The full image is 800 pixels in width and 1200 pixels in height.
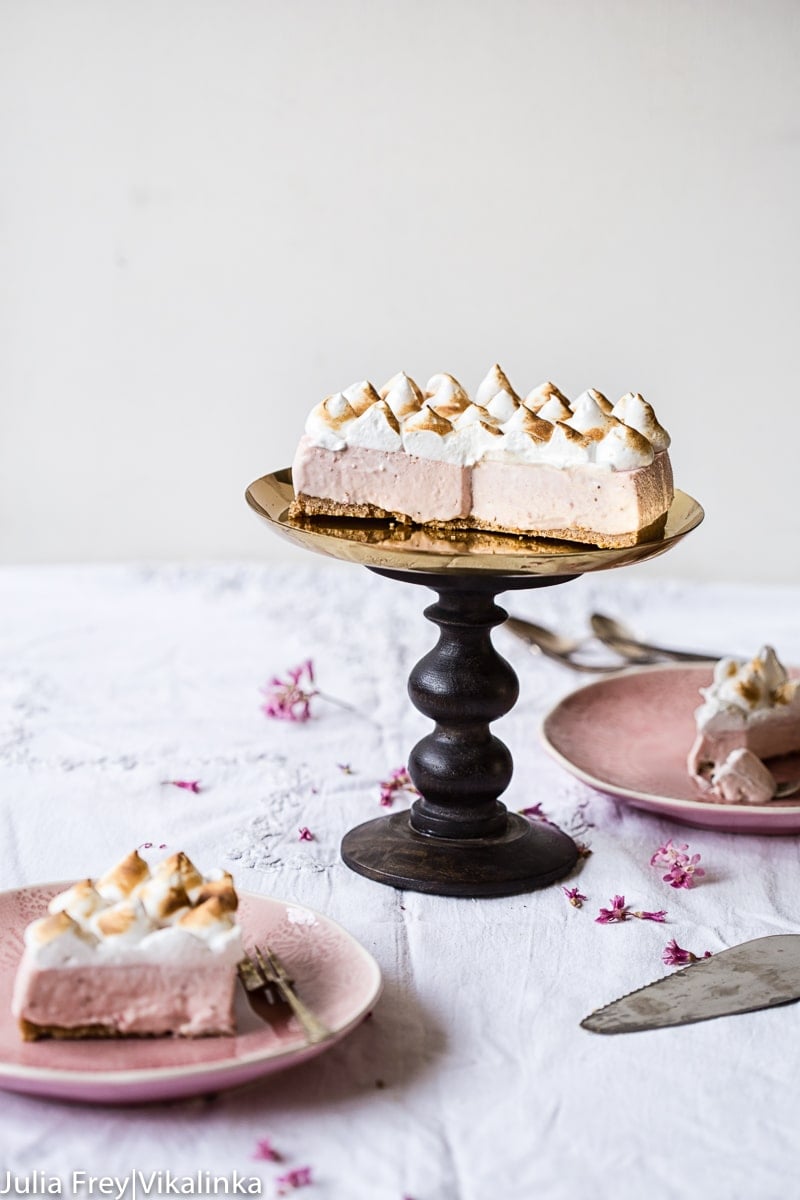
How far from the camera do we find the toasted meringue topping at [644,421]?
1591 mm

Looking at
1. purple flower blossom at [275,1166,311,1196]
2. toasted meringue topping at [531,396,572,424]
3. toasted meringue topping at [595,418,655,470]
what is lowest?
purple flower blossom at [275,1166,311,1196]

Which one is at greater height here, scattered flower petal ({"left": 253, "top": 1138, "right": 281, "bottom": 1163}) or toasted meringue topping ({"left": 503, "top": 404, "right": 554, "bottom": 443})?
toasted meringue topping ({"left": 503, "top": 404, "right": 554, "bottom": 443})

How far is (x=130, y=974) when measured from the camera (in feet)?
3.71

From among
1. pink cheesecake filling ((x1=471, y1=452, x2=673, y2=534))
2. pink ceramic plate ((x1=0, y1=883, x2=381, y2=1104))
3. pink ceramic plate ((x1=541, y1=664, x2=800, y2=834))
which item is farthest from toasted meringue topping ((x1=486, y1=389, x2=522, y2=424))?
pink ceramic plate ((x1=0, y1=883, x2=381, y2=1104))

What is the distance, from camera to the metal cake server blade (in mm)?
1255

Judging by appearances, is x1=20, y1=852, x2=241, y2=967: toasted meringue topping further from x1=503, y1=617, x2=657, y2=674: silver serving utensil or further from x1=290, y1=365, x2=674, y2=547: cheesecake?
x1=503, y1=617, x2=657, y2=674: silver serving utensil

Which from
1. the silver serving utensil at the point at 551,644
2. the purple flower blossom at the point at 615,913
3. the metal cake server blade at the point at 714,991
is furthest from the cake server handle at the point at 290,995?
the silver serving utensil at the point at 551,644

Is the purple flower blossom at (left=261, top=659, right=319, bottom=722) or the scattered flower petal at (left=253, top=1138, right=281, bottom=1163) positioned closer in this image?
the scattered flower petal at (left=253, top=1138, right=281, bottom=1163)

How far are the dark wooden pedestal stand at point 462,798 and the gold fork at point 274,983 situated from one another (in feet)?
1.06

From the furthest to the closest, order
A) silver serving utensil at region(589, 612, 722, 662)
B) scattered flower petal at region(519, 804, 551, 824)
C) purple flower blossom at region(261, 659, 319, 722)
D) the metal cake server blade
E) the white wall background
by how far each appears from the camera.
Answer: the white wall background → silver serving utensil at region(589, 612, 722, 662) → purple flower blossom at region(261, 659, 319, 722) → scattered flower petal at region(519, 804, 551, 824) → the metal cake server blade

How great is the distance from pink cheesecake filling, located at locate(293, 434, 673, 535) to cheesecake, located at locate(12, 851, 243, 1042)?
0.57 metres

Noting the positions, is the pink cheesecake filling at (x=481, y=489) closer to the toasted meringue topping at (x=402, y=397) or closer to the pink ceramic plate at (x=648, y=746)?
the toasted meringue topping at (x=402, y=397)

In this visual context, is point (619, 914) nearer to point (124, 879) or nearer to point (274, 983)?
point (274, 983)

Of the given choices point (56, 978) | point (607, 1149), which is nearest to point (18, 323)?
point (56, 978)
